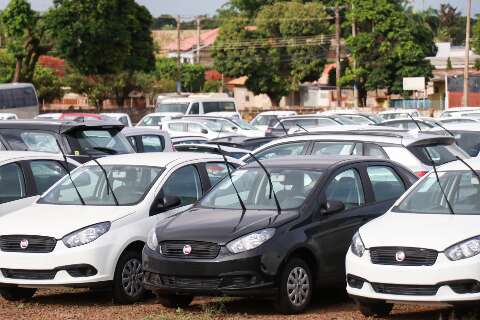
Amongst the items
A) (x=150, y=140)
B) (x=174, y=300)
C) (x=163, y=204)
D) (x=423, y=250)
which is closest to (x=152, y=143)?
(x=150, y=140)

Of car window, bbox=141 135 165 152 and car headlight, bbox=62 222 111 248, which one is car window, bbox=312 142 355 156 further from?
car window, bbox=141 135 165 152

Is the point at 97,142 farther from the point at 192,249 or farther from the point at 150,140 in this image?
the point at 192,249

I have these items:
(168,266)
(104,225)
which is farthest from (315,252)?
(104,225)

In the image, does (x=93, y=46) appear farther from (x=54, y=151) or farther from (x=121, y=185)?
(x=121, y=185)

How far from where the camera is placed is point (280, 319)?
1020 centimetres

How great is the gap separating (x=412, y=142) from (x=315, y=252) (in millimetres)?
4486

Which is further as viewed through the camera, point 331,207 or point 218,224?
point 331,207

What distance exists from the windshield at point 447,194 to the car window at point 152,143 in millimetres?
10613

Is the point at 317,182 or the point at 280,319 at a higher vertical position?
the point at 317,182

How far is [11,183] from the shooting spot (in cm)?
1322

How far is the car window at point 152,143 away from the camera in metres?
21.0

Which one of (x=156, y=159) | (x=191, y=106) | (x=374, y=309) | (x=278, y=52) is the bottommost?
(x=191, y=106)

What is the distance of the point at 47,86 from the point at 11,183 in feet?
227

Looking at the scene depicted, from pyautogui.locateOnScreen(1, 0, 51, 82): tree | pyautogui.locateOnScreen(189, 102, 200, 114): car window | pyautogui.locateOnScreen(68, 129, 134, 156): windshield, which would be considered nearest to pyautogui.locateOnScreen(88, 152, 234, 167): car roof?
pyautogui.locateOnScreen(68, 129, 134, 156): windshield
